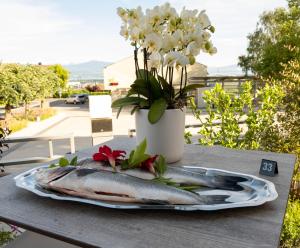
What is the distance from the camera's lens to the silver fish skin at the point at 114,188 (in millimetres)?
684

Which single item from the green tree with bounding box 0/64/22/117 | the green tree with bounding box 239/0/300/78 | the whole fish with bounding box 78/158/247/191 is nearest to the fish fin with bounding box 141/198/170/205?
the whole fish with bounding box 78/158/247/191

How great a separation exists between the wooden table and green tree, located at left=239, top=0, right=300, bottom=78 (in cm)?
559

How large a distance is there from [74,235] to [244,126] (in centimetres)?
217

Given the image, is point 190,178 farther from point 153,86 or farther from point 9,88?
Result: point 9,88

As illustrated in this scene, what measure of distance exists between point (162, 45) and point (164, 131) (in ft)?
1.03

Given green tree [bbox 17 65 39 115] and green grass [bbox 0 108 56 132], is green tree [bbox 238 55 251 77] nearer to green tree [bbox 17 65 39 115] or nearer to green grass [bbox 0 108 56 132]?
green grass [bbox 0 108 56 132]

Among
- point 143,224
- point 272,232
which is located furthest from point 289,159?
point 143,224

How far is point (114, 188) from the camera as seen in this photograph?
2.31 feet

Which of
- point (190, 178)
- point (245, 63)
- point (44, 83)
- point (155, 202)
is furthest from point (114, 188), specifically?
point (245, 63)

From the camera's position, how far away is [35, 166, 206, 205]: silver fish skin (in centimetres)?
68

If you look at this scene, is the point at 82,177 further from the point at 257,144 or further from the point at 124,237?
the point at 257,144

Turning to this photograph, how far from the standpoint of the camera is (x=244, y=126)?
250 cm

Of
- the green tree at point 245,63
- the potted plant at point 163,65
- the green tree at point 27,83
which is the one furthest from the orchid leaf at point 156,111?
the green tree at point 245,63

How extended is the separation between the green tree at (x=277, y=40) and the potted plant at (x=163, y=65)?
5.20 meters
